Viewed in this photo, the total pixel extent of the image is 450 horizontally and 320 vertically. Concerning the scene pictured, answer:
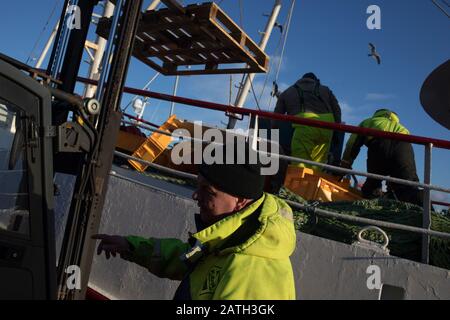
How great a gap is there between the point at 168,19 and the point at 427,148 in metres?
2.48

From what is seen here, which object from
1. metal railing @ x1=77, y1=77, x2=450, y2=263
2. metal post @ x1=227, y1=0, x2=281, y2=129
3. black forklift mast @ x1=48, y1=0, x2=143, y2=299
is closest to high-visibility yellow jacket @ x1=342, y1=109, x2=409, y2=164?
metal railing @ x1=77, y1=77, x2=450, y2=263

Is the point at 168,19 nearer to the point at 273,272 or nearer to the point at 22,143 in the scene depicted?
the point at 22,143

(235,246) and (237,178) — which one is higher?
(237,178)

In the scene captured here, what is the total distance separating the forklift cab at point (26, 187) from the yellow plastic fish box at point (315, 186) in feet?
11.1

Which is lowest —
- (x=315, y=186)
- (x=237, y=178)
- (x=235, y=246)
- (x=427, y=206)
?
(x=235, y=246)

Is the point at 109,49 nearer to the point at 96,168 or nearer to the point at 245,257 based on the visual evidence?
the point at 96,168

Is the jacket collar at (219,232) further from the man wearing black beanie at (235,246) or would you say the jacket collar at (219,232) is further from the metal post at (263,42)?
the metal post at (263,42)

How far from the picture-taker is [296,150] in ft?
18.8

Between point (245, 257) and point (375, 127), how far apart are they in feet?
14.6

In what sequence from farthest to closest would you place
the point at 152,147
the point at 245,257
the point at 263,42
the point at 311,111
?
the point at 263,42 → the point at 311,111 → the point at 152,147 → the point at 245,257

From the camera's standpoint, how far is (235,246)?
1.63 meters

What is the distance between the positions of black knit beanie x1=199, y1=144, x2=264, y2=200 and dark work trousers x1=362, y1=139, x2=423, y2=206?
3.66 m

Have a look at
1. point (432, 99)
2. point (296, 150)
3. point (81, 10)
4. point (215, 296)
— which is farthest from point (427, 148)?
point (81, 10)

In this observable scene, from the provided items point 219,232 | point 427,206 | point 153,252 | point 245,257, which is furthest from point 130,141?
point 245,257
